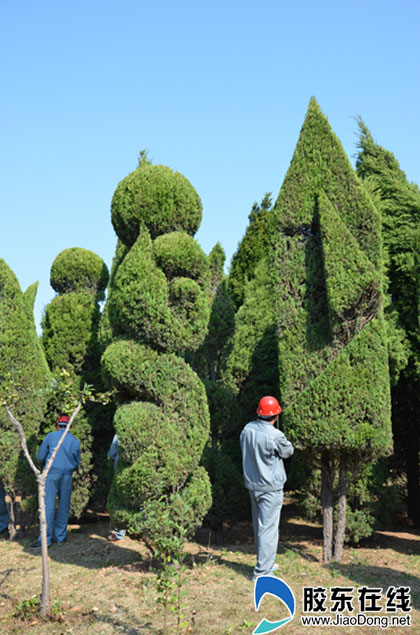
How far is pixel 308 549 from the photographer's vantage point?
24.3 feet

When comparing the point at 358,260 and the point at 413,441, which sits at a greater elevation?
the point at 358,260

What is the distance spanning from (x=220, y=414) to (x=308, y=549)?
2.28 meters

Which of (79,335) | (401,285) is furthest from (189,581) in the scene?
(401,285)

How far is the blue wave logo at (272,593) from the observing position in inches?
183

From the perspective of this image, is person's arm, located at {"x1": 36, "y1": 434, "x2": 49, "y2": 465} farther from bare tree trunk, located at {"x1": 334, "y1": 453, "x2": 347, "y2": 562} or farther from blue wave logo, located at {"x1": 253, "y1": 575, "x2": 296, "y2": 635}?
bare tree trunk, located at {"x1": 334, "y1": 453, "x2": 347, "y2": 562}

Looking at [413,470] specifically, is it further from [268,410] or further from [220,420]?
[268,410]

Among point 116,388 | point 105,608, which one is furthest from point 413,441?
point 105,608

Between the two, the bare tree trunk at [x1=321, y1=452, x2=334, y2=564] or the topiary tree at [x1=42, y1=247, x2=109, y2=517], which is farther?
the topiary tree at [x1=42, y1=247, x2=109, y2=517]

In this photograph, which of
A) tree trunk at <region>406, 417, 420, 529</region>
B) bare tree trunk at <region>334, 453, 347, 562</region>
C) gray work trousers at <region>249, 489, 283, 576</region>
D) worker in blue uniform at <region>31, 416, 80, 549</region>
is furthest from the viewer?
tree trunk at <region>406, 417, 420, 529</region>

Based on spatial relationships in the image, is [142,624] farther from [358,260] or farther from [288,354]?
[358,260]

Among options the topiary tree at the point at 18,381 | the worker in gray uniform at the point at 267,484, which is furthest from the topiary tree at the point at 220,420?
the topiary tree at the point at 18,381

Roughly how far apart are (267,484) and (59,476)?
405 cm

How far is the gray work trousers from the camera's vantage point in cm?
569

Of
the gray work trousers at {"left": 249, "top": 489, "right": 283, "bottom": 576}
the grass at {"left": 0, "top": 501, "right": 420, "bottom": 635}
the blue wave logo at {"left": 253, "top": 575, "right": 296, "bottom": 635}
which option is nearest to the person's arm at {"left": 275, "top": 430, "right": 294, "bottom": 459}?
the gray work trousers at {"left": 249, "top": 489, "right": 283, "bottom": 576}
